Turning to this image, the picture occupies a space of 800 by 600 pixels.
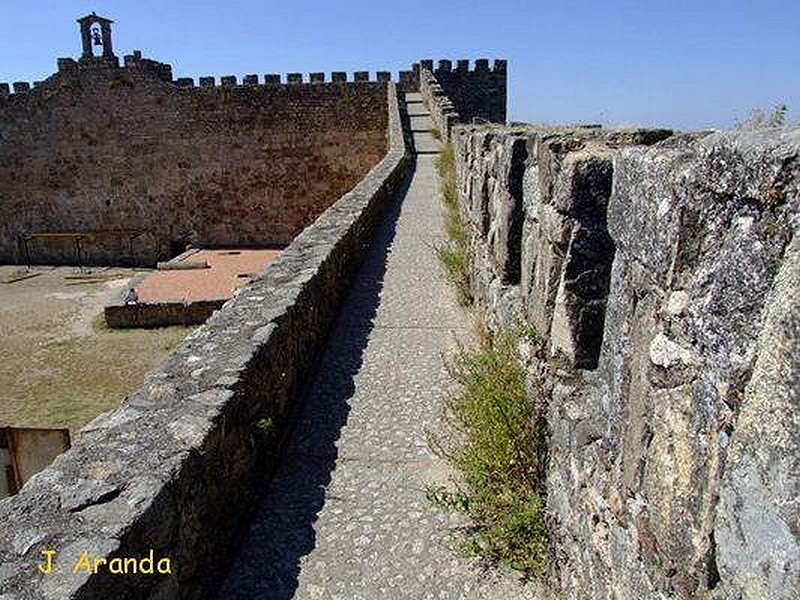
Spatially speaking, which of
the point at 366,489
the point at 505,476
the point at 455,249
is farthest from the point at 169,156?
the point at 505,476

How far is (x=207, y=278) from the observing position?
16.3 meters

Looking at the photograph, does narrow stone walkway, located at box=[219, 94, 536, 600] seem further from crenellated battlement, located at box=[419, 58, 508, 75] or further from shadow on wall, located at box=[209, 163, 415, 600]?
crenellated battlement, located at box=[419, 58, 508, 75]

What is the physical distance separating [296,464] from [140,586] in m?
1.56

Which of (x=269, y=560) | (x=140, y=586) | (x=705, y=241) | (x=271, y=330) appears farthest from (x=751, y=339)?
(x=271, y=330)

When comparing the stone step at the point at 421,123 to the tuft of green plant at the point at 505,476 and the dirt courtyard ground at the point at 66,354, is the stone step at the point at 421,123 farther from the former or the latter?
the tuft of green plant at the point at 505,476

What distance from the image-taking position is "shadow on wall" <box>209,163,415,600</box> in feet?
9.27

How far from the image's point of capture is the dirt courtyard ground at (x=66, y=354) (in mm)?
9500

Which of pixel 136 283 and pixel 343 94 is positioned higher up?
pixel 343 94

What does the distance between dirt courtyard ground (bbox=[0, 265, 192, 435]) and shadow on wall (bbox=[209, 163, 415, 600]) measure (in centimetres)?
501

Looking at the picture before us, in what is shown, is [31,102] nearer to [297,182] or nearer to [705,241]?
[297,182]

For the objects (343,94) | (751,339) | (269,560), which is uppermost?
(343,94)

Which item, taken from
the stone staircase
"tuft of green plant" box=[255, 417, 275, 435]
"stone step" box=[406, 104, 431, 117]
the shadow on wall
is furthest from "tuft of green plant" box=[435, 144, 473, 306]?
"stone step" box=[406, 104, 431, 117]

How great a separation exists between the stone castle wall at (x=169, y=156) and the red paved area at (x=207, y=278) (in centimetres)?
173

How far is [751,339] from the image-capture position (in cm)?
119
